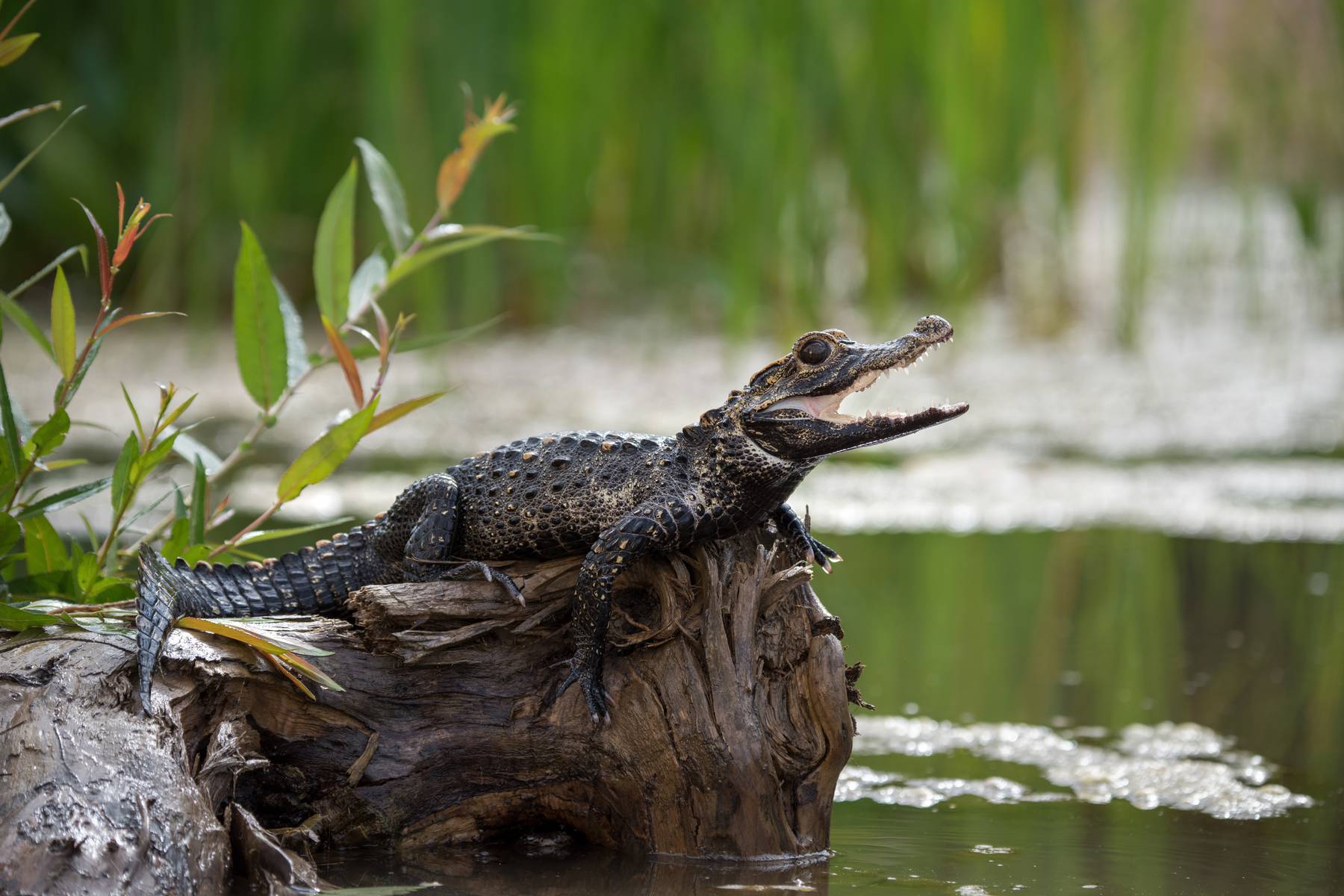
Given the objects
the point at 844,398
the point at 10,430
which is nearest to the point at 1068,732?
the point at 844,398

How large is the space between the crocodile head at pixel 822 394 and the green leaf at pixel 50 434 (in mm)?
1215

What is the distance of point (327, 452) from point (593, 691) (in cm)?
72

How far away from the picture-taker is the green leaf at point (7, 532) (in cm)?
268

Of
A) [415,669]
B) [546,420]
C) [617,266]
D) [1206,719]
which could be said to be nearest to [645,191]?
[617,266]

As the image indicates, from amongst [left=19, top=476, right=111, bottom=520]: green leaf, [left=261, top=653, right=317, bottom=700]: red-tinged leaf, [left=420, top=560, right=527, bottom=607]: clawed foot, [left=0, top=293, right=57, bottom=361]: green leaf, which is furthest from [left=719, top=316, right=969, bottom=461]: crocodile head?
[left=0, top=293, right=57, bottom=361]: green leaf

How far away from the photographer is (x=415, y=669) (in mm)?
2664

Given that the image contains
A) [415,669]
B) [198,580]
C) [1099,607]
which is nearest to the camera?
[415,669]

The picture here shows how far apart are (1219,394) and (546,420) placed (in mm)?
3545

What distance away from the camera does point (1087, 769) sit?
3.24m

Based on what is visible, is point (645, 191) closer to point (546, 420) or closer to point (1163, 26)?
point (546, 420)

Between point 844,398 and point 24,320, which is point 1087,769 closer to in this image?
point 844,398

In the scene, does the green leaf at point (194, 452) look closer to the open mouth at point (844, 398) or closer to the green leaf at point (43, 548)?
the green leaf at point (43, 548)

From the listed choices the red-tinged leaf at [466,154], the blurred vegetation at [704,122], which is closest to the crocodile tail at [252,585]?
the red-tinged leaf at [466,154]

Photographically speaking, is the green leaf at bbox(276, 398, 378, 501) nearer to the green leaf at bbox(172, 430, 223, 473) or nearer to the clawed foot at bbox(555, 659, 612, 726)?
the green leaf at bbox(172, 430, 223, 473)
